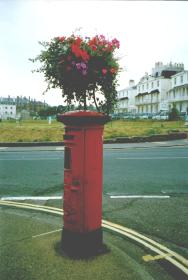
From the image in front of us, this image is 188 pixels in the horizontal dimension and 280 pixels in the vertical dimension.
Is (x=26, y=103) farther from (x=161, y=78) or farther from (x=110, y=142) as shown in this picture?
(x=110, y=142)

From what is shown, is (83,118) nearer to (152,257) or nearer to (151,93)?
(152,257)

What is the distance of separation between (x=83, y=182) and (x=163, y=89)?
2993 inches

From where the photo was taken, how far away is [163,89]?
7781 cm

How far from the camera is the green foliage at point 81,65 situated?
14.1ft

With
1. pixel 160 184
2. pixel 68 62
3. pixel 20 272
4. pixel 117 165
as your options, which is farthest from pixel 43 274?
pixel 117 165

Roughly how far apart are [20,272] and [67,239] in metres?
0.78

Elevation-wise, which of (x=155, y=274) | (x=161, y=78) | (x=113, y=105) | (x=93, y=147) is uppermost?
(x=161, y=78)

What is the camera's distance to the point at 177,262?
13.3ft

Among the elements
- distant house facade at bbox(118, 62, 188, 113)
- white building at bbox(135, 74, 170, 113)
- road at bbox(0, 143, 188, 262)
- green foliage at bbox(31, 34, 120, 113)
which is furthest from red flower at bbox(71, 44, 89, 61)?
white building at bbox(135, 74, 170, 113)

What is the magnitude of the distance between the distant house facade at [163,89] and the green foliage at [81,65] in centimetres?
6263

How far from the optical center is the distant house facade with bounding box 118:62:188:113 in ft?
225

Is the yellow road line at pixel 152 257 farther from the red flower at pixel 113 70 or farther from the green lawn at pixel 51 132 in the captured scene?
the green lawn at pixel 51 132

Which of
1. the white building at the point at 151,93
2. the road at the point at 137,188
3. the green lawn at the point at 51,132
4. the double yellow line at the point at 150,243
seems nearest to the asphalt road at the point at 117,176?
the road at the point at 137,188

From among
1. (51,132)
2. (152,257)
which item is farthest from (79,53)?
(51,132)
